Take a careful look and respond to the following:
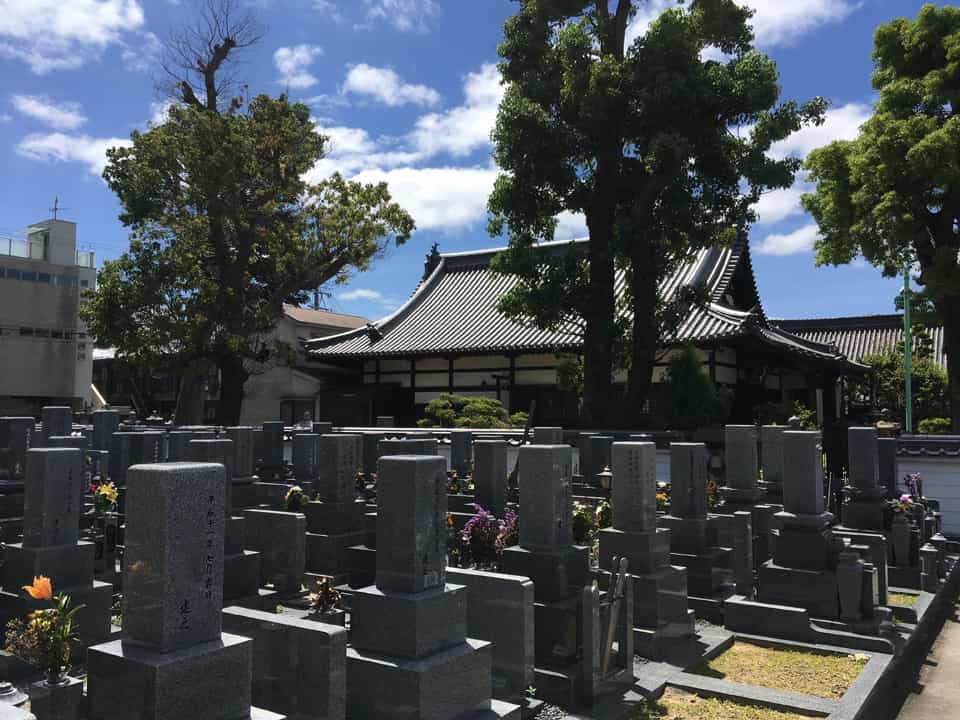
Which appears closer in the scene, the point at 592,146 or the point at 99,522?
the point at 99,522

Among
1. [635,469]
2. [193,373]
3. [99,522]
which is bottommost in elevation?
[99,522]

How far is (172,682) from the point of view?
338 cm

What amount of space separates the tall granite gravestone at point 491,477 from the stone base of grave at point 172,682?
7487mm

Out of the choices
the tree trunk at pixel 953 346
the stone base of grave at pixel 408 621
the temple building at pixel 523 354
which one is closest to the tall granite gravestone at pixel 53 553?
the stone base of grave at pixel 408 621

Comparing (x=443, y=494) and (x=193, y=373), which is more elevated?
(x=193, y=373)

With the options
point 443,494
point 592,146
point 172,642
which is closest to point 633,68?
point 592,146

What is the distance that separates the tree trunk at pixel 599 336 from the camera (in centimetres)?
1708

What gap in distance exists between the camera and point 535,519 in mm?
6746

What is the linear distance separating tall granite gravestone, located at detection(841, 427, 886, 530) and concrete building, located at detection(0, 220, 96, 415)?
3633 cm

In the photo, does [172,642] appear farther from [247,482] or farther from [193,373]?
[193,373]

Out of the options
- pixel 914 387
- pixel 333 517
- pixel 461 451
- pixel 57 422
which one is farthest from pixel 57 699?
pixel 914 387

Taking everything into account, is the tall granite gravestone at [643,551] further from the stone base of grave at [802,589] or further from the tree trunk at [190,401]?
the tree trunk at [190,401]

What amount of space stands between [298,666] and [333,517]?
5960mm

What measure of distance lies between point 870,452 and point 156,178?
21472mm
